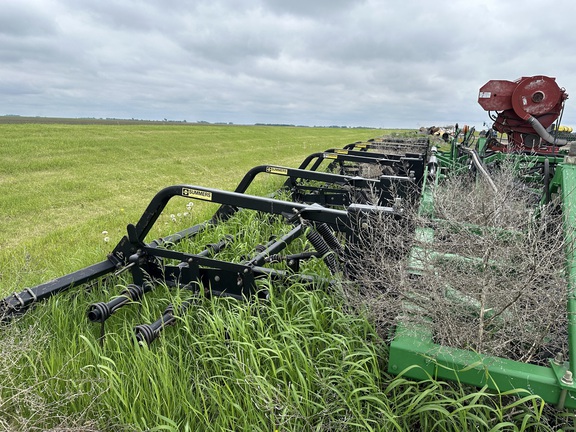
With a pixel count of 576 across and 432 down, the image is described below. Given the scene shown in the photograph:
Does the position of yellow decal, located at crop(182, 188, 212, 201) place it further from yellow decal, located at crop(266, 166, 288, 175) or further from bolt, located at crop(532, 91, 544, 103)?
bolt, located at crop(532, 91, 544, 103)

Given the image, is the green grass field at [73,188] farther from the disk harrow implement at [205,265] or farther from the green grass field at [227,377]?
the green grass field at [227,377]

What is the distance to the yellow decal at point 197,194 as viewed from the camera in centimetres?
262

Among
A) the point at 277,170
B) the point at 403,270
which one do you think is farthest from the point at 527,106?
the point at 403,270

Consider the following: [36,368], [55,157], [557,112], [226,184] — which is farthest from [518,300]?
[55,157]

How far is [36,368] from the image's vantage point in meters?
2.14

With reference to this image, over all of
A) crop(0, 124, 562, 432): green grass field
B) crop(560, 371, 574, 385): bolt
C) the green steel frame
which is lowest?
crop(0, 124, 562, 432): green grass field

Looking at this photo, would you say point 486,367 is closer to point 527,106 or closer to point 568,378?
point 568,378

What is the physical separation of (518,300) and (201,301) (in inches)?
77.3

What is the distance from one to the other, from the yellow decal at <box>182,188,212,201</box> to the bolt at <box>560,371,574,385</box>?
2.05 m

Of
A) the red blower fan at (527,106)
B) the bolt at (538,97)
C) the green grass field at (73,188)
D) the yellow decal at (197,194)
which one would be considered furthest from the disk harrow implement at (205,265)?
the bolt at (538,97)

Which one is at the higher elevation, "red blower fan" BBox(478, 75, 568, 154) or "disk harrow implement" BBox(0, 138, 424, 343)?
"red blower fan" BBox(478, 75, 568, 154)

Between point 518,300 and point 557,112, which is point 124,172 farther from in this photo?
point 518,300

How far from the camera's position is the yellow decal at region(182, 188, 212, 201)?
8.60 feet

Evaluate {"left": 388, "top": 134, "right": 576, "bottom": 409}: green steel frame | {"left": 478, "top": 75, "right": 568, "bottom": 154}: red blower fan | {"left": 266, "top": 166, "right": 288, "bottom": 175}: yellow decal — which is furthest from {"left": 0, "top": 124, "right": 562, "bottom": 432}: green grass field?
{"left": 478, "top": 75, "right": 568, "bottom": 154}: red blower fan
